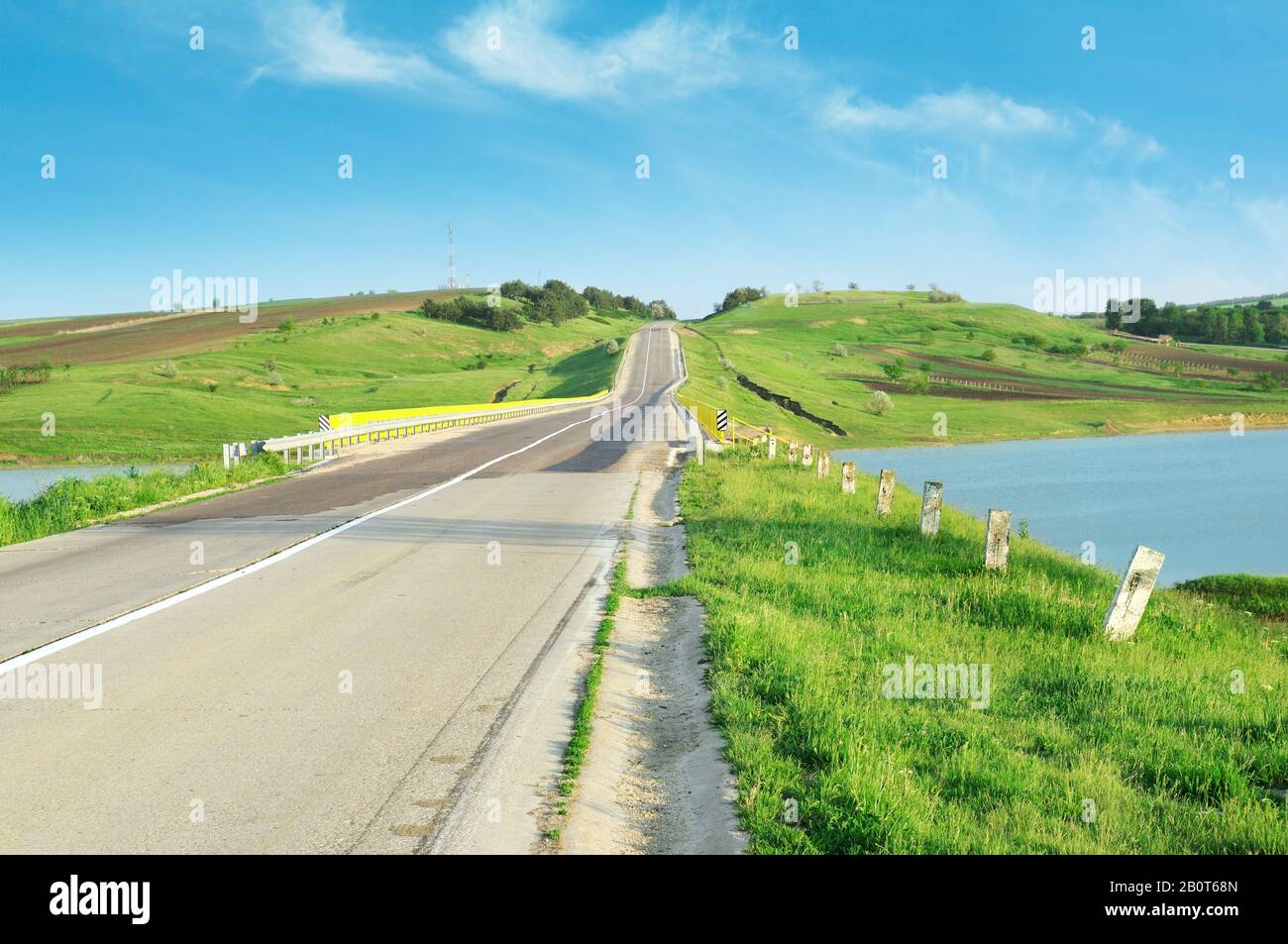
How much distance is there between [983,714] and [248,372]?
85.3 metres

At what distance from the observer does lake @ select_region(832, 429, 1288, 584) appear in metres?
26.9

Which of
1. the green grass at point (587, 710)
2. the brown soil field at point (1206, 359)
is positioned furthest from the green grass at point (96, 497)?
the brown soil field at point (1206, 359)

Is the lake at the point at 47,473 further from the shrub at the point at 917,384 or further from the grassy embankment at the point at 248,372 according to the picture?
the shrub at the point at 917,384

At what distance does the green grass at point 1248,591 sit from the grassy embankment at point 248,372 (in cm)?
4680

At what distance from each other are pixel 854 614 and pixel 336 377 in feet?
292

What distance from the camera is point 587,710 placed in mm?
7047

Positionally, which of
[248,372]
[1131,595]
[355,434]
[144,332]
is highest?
[144,332]

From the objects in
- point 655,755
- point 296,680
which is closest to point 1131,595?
point 655,755

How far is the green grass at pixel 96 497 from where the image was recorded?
17141mm

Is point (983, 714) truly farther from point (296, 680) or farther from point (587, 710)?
point (296, 680)

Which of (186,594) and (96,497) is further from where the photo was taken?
(96,497)
